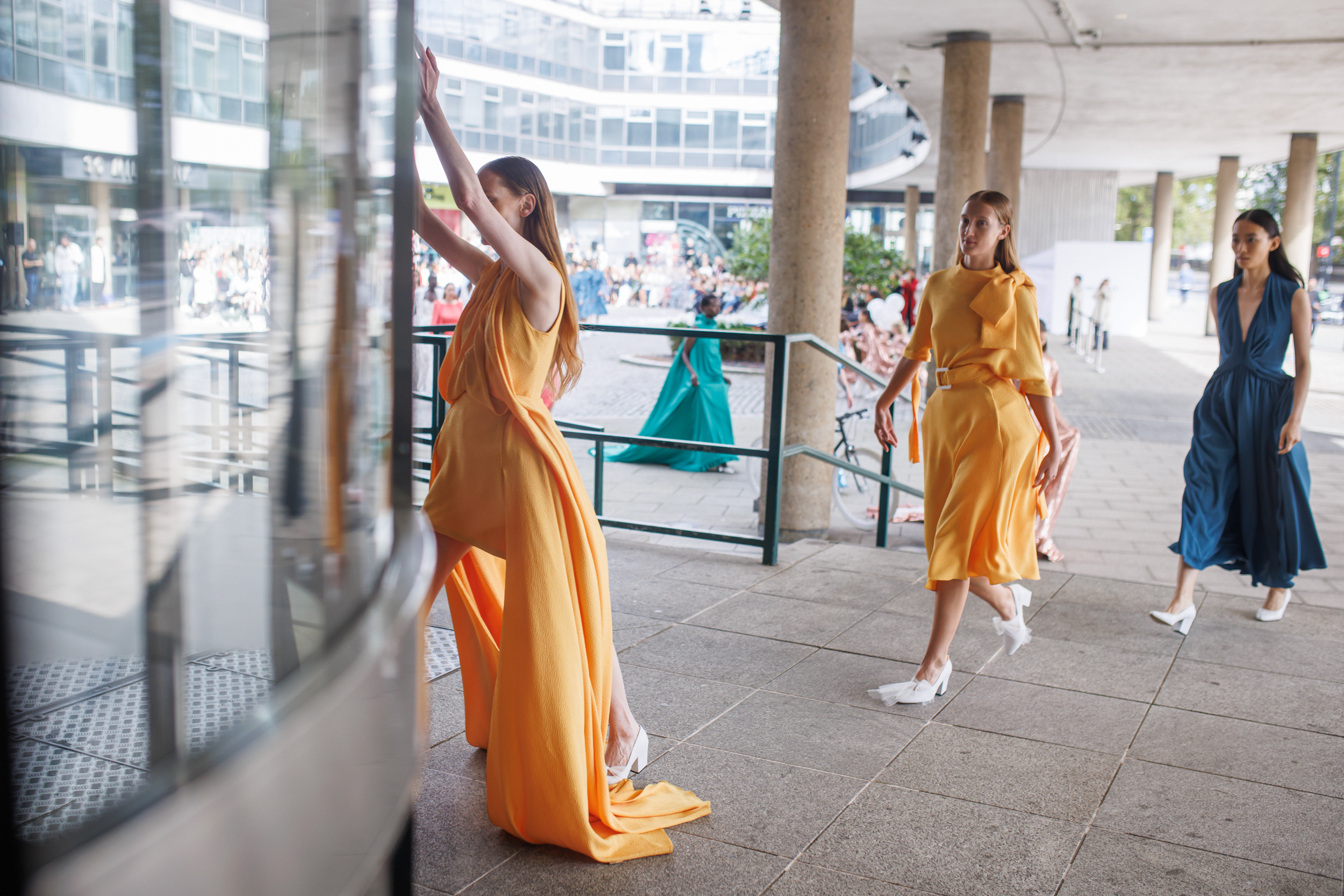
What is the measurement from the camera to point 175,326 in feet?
3.23

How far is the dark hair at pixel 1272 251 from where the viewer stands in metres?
5.02

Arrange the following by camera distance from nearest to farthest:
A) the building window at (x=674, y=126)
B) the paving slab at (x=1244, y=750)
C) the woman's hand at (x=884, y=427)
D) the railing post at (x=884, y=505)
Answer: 1. the paving slab at (x=1244, y=750)
2. the woman's hand at (x=884, y=427)
3. the railing post at (x=884, y=505)
4. the building window at (x=674, y=126)

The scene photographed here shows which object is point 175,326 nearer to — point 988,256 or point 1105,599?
point 988,256

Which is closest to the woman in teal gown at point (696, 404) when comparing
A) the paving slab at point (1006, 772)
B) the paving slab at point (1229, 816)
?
the paving slab at point (1006, 772)

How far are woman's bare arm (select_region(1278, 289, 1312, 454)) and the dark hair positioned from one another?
0.30 ft

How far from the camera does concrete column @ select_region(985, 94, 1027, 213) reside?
18.3m

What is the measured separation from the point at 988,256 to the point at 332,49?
3.18m

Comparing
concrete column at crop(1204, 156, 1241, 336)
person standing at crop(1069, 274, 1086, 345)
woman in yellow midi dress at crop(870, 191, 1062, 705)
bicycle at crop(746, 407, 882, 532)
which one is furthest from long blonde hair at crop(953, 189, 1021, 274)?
concrete column at crop(1204, 156, 1241, 336)

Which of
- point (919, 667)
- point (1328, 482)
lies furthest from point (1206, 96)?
point (919, 667)

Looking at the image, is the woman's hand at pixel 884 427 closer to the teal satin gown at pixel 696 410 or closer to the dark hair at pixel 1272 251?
the dark hair at pixel 1272 251

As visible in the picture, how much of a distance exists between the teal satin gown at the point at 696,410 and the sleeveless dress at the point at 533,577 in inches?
353

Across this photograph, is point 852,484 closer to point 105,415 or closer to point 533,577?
point 533,577

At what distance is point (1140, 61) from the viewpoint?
17.0 metres

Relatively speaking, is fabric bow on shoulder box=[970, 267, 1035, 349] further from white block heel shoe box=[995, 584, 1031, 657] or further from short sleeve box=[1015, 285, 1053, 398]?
white block heel shoe box=[995, 584, 1031, 657]
